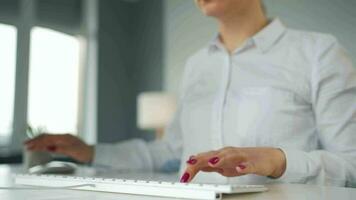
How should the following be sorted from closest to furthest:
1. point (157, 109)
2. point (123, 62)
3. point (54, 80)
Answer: point (157, 109), point (54, 80), point (123, 62)

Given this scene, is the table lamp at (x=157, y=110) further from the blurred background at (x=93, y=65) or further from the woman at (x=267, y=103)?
the woman at (x=267, y=103)

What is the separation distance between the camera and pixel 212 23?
2568 millimetres

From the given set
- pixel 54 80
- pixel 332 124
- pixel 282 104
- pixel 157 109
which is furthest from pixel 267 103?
pixel 54 80

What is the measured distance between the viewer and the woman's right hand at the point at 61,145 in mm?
1347

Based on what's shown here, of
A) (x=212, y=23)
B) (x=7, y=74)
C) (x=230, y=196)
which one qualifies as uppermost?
(x=212, y=23)

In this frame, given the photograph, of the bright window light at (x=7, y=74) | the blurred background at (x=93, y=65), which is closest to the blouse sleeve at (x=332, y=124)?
the blurred background at (x=93, y=65)

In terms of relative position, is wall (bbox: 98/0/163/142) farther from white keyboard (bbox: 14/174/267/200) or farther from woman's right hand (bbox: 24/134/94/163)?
white keyboard (bbox: 14/174/267/200)

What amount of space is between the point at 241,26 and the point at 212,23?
4.59 feet

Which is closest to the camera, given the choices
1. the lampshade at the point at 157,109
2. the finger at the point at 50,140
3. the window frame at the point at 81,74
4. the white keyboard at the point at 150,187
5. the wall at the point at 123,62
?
the white keyboard at the point at 150,187

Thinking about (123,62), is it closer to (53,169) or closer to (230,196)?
(53,169)

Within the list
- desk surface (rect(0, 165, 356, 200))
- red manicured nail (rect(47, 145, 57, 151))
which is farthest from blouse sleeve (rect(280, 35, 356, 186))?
red manicured nail (rect(47, 145, 57, 151))

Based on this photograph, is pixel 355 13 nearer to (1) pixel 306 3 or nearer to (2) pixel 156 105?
(1) pixel 306 3

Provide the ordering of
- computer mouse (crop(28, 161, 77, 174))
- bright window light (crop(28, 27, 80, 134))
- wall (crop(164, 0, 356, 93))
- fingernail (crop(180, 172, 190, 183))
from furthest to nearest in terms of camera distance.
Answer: bright window light (crop(28, 27, 80, 134)) → wall (crop(164, 0, 356, 93)) → computer mouse (crop(28, 161, 77, 174)) → fingernail (crop(180, 172, 190, 183))

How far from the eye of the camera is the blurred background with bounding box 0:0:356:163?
3.05m
